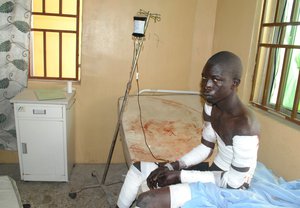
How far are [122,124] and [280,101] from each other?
1.07m

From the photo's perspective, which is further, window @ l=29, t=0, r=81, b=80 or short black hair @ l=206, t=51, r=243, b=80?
window @ l=29, t=0, r=81, b=80

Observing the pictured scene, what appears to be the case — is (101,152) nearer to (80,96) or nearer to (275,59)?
(80,96)

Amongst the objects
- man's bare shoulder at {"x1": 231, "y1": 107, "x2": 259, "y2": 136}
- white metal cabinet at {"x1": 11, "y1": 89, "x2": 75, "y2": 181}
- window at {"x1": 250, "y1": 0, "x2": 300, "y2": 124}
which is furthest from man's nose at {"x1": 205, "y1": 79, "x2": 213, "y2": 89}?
white metal cabinet at {"x1": 11, "y1": 89, "x2": 75, "y2": 181}

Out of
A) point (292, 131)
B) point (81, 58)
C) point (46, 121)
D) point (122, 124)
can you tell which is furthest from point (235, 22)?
point (46, 121)

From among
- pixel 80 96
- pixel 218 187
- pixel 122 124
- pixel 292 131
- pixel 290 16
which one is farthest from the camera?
pixel 80 96

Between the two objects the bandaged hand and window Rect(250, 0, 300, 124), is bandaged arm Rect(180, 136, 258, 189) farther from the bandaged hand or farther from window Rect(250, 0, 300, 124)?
window Rect(250, 0, 300, 124)

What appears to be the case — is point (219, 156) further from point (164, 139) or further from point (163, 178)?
point (164, 139)

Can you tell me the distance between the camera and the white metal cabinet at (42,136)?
7.15 ft

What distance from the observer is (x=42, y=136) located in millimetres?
2246

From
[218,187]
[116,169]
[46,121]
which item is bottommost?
[116,169]

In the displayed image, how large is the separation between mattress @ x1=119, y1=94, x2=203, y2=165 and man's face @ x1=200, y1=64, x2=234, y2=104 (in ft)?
1.72

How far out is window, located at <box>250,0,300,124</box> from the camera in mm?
1536

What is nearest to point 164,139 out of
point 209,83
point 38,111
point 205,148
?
point 205,148

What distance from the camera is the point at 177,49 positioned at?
266cm
